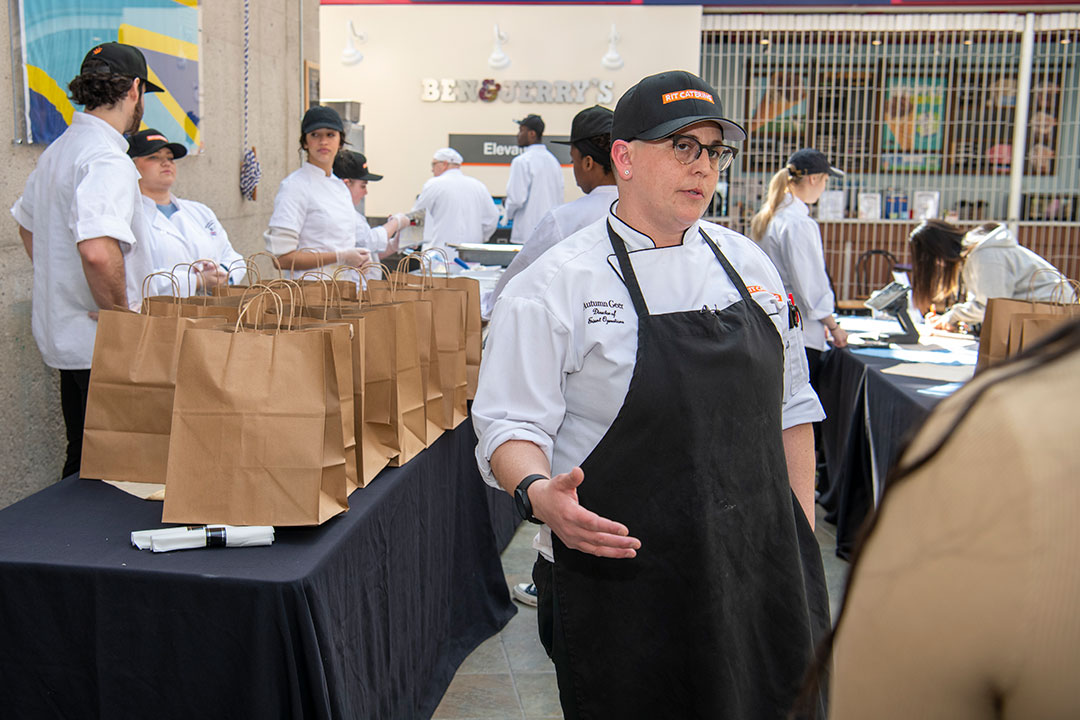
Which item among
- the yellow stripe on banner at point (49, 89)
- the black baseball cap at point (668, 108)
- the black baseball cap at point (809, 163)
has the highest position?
the yellow stripe on banner at point (49, 89)

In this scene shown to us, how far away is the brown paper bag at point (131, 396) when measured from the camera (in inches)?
82.7

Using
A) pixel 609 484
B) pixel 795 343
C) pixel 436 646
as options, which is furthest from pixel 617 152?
pixel 436 646

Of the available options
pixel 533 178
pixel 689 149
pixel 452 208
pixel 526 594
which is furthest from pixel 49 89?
pixel 533 178

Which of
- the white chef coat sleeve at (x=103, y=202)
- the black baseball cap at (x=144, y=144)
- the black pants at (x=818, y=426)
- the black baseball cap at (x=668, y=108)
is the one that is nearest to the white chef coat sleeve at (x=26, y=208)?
the white chef coat sleeve at (x=103, y=202)

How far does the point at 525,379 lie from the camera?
159cm

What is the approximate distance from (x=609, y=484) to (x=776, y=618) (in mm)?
385

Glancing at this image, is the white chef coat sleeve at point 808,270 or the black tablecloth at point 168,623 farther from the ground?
the white chef coat sleeve at point 808,270

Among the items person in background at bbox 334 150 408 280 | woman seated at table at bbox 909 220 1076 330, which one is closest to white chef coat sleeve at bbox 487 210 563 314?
person in background at bbox 334 150 408 280

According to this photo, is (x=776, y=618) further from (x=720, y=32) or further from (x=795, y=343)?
(x=720, y=32)

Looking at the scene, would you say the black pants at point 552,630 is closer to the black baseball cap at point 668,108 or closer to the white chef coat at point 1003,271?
the black baseball cap at point 668,108

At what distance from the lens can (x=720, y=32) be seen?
10.4 meters

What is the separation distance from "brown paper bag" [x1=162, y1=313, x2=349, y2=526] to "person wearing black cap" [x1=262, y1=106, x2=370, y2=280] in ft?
7.56

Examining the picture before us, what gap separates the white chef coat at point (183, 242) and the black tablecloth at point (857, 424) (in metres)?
2.39

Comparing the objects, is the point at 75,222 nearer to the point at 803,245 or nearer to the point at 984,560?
the point at 984,560
